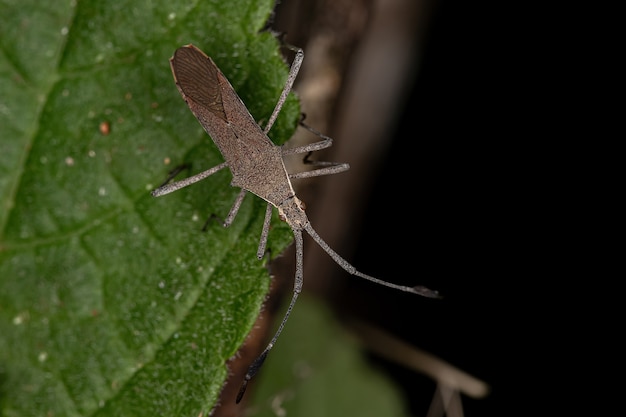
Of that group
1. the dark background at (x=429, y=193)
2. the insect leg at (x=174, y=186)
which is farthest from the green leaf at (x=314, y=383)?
the insect leg at (x=174, y=186)

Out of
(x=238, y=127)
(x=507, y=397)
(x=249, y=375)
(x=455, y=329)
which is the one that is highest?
(x=238, y=127)

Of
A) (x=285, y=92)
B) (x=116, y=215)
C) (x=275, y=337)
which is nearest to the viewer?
(x=285, y=92)

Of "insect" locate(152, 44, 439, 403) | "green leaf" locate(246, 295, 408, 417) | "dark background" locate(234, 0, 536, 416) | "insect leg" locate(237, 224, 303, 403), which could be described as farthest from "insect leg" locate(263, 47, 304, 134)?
"green leaf" locate(246, 295, 408, 417)

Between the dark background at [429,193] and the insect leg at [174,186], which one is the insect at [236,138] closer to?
the insect leg at [174,186]

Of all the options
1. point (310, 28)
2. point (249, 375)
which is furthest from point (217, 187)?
point (310, 28)

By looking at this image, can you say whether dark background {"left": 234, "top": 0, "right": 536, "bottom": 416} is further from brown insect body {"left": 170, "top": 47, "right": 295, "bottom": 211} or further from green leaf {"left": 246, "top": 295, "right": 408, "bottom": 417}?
brown insect body {"left": 170, "top": 47, "right": 295, "bottom": 211}

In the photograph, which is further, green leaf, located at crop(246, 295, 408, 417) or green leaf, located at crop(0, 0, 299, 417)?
green leaf, located at crop(246, 295, 408, 417)

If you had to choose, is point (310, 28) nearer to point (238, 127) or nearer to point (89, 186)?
point (238, 127)

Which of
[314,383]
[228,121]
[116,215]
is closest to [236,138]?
[228,121]

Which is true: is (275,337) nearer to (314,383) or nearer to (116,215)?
(116,215)
